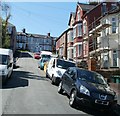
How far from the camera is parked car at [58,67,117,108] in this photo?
11.1 metres

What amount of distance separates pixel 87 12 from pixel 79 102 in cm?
3084

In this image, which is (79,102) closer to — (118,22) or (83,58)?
(118,22)

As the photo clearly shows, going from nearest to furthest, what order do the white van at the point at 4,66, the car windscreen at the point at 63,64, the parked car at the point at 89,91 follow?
the parked car at the point at 89,91 < the white van at the point at 4,66 < the car windscreen at the point at 63,64

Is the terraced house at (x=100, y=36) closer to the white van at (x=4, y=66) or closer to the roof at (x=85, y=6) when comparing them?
the roof at (x=85, y=6)

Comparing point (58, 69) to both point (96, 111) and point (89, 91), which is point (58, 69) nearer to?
point (96, 111)

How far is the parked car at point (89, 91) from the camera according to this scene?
11109 millimetres

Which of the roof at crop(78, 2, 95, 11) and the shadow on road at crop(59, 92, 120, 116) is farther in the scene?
the roof at crop(78, 2, 95, 11)

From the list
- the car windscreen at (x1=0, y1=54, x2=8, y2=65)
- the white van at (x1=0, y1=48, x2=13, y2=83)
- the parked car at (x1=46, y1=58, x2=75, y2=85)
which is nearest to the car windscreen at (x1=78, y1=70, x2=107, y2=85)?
the parked car at (x1=46, y1=58, x2=75, y2=85)

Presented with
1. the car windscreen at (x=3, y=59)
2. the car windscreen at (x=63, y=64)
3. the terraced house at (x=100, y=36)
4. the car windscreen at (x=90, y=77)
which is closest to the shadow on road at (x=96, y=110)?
the car windscreen at (x=90, y=77)

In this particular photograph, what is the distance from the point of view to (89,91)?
443 inches

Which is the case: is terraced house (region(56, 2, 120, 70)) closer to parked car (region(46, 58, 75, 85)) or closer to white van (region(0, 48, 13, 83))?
parked car (region(46, 58, 75, 85))

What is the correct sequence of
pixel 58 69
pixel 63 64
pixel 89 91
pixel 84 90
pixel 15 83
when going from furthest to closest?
1. pixel 63 64
2. pixel 58 69
3. pixel 15 83
4. pixel 84 90
5. pixel 89 91

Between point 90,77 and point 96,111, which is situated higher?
point 90,77

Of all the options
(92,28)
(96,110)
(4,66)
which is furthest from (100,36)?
(96,110)
